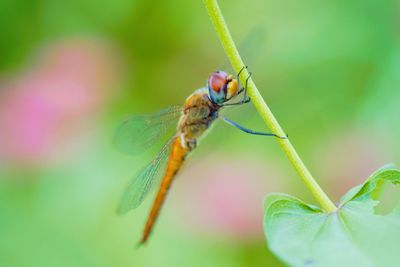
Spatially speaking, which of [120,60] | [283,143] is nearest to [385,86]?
[120,60]

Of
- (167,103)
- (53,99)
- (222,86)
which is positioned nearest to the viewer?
(222,86)

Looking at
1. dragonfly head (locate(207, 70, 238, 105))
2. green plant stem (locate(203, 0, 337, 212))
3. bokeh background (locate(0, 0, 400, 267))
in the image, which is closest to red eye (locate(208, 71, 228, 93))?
dragonfly head (locate(207, 70, 238, 105))

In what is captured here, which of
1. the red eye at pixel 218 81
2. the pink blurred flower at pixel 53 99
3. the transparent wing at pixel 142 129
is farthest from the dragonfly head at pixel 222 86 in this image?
the pink blurred flower at pixel 53 99

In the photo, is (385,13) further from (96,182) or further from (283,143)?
(283,143)

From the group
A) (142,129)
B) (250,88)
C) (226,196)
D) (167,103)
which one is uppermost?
(250,88)

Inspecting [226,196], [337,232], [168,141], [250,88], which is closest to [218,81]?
[168,141]

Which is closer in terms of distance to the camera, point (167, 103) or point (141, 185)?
point (141, 185)

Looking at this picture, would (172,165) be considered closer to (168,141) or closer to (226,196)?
(168,141)

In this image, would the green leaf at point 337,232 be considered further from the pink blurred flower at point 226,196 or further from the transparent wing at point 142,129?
the pink blurred flower at point 226,196
